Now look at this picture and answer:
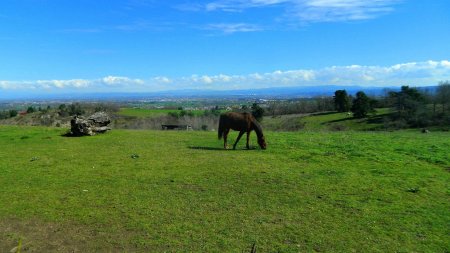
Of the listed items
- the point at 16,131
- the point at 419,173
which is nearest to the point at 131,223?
the point at 419,173

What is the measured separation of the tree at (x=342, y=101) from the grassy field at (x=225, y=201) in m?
62.5

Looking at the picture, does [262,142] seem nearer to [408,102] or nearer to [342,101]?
[408,102]

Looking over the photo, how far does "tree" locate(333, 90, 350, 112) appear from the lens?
78250mm

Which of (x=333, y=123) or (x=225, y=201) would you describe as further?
(x=333, y=123)

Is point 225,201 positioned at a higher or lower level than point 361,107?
lower

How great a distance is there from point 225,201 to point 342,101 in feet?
240

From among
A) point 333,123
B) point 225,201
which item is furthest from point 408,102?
point 225,201

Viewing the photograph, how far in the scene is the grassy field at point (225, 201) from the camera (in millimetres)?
7684

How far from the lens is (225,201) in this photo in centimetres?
1001

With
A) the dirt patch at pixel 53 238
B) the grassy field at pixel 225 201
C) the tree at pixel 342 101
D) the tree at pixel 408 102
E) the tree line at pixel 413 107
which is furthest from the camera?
the tree at pixel 342 101

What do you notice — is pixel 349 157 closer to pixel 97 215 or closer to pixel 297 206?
pixel 297 206

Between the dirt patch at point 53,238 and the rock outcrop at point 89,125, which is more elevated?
the rock outcrop at point 89,125

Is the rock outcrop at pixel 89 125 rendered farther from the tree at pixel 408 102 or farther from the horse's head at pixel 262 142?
the tree at pixel 408 102

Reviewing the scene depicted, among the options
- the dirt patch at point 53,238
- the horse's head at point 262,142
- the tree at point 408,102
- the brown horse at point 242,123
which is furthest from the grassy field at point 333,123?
the dirt patch at point 53,238
